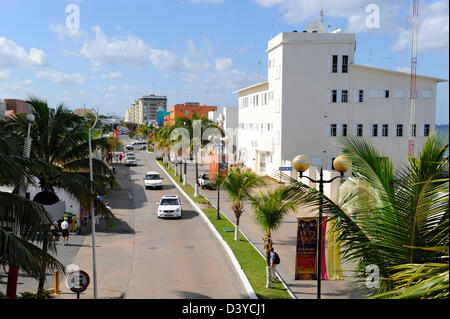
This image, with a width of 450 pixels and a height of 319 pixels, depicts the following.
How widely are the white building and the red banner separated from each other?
2403 cm

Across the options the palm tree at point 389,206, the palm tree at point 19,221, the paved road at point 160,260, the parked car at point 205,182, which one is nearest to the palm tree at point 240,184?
the paved road at point 160,260

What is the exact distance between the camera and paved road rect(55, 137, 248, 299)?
13.6m

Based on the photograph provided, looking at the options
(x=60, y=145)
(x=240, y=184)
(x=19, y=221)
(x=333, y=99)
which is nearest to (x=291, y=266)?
(x=240, y=184)

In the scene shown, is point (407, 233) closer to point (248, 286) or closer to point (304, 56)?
point (248, 286)

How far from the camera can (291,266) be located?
1625 cm

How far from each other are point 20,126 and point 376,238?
1147 centimetres

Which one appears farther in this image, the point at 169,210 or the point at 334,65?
the point at 334,65

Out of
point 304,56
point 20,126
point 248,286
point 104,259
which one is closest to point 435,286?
point 248,286

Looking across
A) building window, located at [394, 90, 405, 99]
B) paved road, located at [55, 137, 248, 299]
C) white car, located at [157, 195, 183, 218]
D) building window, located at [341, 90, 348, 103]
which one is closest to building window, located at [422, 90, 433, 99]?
building window, located at [394, 90, 405, 99]

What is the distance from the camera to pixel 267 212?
48.5 ft

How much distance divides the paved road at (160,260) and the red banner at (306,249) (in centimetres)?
211

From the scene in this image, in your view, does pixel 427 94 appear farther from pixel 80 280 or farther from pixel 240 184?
pixel 80 280

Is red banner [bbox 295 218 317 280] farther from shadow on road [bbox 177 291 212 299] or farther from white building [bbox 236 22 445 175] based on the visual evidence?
white building [bbox 236 22 445 175]

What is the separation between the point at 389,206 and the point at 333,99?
110 feet
